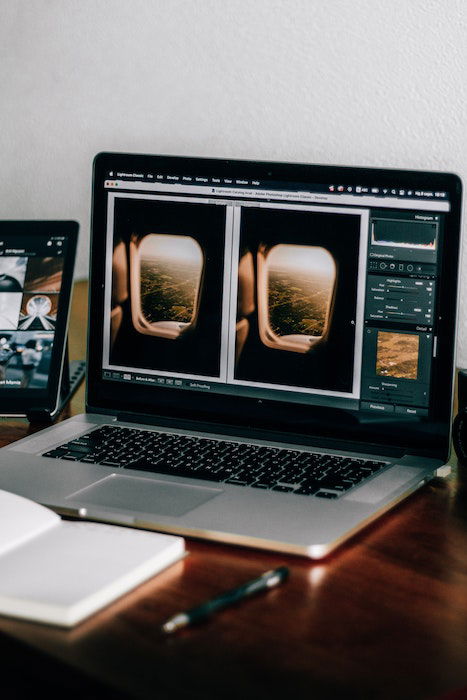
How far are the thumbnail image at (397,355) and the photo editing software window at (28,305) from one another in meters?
0.45

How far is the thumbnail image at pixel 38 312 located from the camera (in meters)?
1.23

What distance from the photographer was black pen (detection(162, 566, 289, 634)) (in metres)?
0.67

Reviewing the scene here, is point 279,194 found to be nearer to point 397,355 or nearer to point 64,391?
point 397,355

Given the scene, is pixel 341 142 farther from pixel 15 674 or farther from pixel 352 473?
pixel 15 674

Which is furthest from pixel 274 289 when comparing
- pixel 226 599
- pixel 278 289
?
pixel 226 599

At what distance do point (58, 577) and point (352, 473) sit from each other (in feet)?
1.15

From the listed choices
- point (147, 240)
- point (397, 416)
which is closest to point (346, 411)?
point (397, 416)

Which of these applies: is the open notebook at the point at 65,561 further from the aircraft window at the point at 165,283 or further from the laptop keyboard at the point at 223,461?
the aircraft window at the point at 165,283

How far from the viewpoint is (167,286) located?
1.13m

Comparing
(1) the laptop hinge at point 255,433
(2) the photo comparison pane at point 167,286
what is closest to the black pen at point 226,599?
(1) the laptop hinge at point 255,433

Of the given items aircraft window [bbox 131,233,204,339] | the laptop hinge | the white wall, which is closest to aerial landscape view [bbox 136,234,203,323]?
aircraft window [bbox 131,233,204,339]

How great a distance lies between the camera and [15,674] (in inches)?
27.2

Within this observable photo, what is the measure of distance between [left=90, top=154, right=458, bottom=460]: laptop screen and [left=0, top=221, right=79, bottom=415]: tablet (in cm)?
9

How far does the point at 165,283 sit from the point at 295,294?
0.54ft
